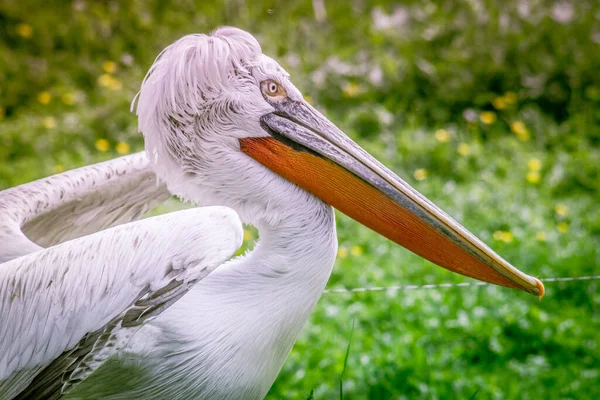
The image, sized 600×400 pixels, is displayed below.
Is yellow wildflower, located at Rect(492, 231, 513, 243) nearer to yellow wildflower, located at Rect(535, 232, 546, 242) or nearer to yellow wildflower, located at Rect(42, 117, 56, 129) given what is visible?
yellow wildflower, located at Rect(535, 232, 546, 242)

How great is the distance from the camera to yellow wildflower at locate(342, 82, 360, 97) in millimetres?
5809

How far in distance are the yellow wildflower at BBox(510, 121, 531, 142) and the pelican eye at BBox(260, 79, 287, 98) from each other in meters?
3.34

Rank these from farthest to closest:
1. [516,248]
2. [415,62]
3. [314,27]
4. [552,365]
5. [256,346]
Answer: [314,27] < [415,62] < [516,248] < [552,365] < [256,346]

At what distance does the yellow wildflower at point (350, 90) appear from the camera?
19.1 feet

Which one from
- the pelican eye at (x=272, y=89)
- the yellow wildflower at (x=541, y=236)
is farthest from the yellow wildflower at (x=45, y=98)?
the pelican eye at (x=272, y=89)

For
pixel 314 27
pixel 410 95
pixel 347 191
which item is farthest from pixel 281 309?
pixel 314 27

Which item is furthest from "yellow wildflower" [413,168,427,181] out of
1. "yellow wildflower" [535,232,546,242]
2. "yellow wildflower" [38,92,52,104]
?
"yellow wildflower" [38,92,52,104]

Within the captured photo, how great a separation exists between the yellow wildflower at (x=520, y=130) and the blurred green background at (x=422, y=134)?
1 cm

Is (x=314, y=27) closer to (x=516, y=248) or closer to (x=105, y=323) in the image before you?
(x=516, y=248)

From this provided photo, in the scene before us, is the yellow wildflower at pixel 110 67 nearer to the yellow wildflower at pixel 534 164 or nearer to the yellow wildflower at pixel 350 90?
the yellow wildflower at pixel 350 90

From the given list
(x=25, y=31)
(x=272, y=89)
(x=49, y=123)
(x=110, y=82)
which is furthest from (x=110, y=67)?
(x=272, y=89)

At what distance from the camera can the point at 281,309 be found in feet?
7.39

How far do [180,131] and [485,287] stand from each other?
209 cm

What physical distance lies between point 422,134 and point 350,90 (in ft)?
2.37
